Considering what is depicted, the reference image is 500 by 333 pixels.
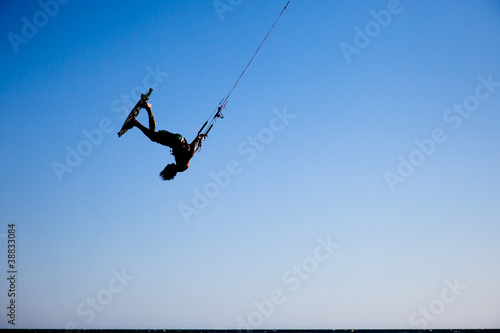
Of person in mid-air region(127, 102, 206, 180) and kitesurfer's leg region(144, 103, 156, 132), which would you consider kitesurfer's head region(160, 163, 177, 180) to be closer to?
person in mid-air region(127, 102, 206, 180)

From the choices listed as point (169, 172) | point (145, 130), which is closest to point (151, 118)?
point (145, 130)

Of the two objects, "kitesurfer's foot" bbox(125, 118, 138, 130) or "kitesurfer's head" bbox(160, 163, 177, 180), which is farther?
"kitesurfer's head" bbox(160, 163, 177, 180)

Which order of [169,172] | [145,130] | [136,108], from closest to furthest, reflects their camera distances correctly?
[136,108] → [145,130] → [169,172]

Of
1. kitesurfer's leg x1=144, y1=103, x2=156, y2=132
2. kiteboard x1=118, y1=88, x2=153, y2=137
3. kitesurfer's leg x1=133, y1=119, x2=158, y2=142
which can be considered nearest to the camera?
kiteboard x1=118, y1=88, x2=153, y2=137

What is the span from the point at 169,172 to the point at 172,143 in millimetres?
727

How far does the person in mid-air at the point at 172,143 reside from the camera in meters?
8.95

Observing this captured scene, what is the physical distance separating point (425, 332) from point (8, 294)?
522 ft

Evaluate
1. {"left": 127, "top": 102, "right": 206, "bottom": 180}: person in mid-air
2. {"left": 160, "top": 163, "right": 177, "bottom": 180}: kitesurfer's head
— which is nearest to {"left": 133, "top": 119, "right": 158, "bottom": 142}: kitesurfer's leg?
{"left": 127, "top": 102, "right": 206, "bottom": 180}: person in mid-air

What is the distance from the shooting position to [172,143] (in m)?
9.15

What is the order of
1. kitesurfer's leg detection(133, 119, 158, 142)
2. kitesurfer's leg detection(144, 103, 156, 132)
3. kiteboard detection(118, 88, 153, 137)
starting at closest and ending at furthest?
kiteboard detection(118, 88, 153, 137) → kitesurfer's leg detection(144, 103, 156, 132) → kitesurfer's leg detection(133, 119, 158, 142)

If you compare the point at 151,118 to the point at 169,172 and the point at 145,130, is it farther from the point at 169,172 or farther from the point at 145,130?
the point at 169,172

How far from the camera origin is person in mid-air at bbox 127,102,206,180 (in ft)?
29.4

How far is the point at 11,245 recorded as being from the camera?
63.3 feet

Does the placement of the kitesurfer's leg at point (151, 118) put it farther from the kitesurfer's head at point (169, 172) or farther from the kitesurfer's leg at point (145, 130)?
the kitesurfer's head at point (169, 172)
